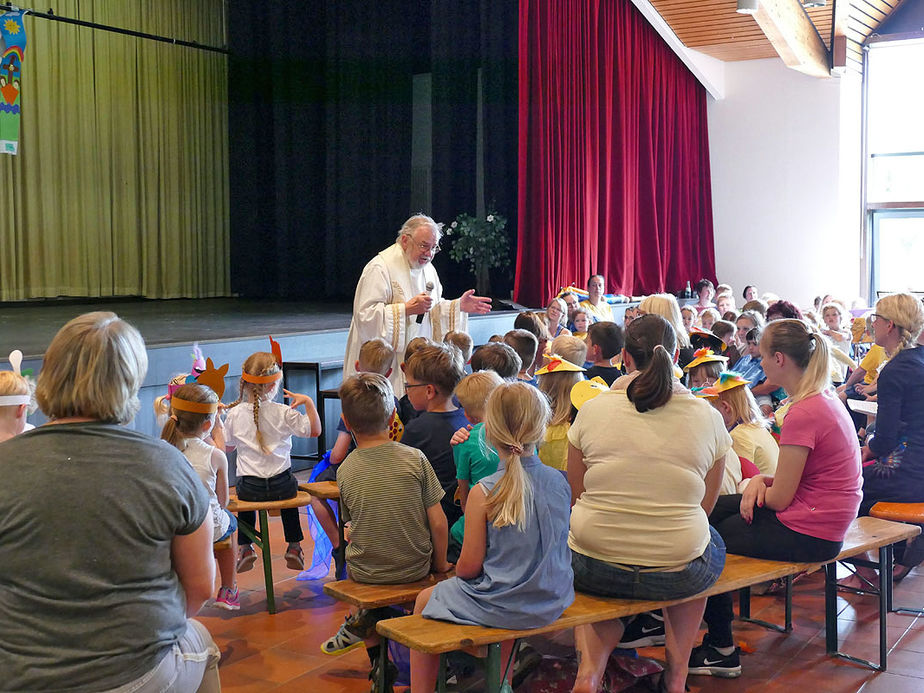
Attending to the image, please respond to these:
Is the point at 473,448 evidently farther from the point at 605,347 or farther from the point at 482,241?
the point at 482,241

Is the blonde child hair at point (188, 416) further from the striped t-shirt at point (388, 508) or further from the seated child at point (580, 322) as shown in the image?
the seated child at point (580, 322)

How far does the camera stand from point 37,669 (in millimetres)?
1764

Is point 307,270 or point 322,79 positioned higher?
point 322,79

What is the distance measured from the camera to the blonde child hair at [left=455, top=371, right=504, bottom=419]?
124 inches

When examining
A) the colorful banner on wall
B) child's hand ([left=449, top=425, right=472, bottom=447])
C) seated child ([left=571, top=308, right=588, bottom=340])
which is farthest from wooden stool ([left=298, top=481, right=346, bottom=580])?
the colorful banner on wall

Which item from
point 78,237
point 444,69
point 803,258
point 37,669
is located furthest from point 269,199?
point 37,669

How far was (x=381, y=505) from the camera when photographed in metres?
2.97

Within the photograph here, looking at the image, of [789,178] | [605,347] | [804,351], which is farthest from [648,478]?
[789,178]

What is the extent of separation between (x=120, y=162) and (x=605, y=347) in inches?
397

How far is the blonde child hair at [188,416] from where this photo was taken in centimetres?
328

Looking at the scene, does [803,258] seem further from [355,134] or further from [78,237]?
[78,237]

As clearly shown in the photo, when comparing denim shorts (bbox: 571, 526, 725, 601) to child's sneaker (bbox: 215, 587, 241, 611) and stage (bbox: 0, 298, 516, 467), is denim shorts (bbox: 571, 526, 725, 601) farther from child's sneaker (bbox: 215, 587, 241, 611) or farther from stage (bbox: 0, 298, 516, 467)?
stage (bbox: 0, 298, 516, 467)

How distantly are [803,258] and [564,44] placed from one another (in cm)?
457

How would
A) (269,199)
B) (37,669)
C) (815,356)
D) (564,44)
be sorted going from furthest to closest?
(269,199), (564,44), (815,356), (37,669)
